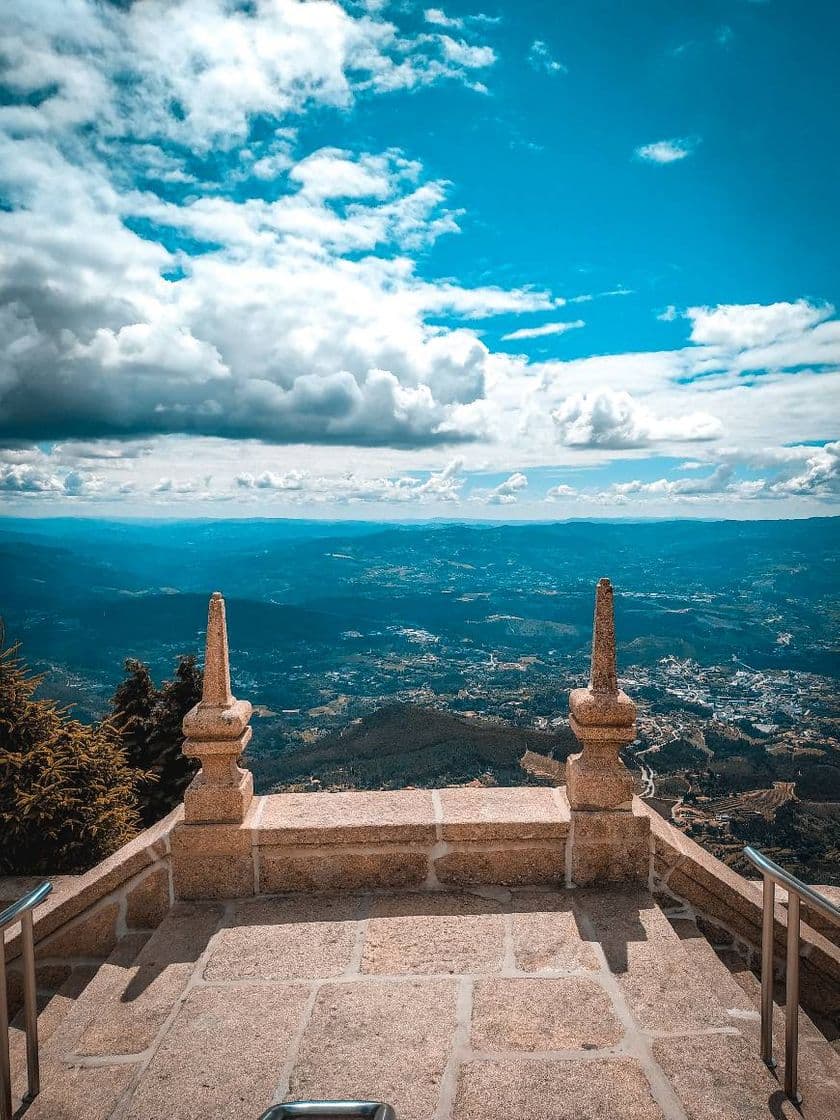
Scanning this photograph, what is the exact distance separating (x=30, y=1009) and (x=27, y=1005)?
0.19ft

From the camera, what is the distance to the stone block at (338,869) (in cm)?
418

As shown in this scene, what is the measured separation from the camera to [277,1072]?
2.64 m

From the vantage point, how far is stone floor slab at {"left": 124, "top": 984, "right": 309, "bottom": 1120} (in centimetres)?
247

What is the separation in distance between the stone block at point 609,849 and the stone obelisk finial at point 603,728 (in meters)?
0.10

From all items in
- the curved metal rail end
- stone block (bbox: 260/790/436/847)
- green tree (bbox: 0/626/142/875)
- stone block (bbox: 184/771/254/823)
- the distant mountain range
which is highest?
the curved metal rail end

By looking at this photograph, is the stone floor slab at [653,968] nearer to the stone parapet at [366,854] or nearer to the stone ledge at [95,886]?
the stone parapet at [366,854]

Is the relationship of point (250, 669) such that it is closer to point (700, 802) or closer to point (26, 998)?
point (700, 802)

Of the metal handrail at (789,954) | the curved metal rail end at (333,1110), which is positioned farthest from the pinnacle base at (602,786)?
the curved metal rail end at (333,1110)

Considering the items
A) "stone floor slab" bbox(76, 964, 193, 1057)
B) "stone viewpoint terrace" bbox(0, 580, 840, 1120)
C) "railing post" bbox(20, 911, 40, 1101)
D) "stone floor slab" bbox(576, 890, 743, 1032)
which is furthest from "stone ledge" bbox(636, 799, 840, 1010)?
"railing post" bbox(20, 911, 40, 1101)

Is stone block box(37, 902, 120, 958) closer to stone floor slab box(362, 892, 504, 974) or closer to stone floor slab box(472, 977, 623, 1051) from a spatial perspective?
stone floor slab box(362, 892, 504, 974)

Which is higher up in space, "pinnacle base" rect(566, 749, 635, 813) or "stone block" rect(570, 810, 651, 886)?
"pinnacle base" rect(566, 749, 635, 813)

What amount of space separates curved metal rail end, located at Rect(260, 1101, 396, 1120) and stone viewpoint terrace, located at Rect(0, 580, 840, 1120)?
2.38 feet

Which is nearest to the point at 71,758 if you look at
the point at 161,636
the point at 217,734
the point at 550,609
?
the point at 217,734

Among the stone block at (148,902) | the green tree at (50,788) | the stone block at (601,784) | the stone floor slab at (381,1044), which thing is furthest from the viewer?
the green tree at (50,788)
